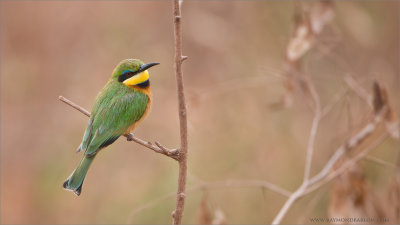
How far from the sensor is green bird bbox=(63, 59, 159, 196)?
2.42 m

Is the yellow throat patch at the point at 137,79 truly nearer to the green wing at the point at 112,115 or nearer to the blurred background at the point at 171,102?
the green wing at the point at 112,115

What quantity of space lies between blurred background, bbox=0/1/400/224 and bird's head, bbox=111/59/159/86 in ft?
2.32

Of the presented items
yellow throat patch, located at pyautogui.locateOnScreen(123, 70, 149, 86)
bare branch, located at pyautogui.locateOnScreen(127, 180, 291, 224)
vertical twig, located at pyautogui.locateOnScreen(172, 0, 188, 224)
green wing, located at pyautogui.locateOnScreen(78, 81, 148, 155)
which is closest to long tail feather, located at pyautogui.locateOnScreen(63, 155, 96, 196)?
green wing, located at pyautogui.locateOnScreen(78, 81, 148, 155)

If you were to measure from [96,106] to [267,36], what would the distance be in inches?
77.1

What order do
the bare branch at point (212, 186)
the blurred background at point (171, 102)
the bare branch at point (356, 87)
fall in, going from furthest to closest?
the blurred background at point (171, 102), the bare branch at point (356, 87), the bare branch at point (212, 186)

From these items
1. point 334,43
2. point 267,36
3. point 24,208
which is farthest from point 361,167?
point 24,208

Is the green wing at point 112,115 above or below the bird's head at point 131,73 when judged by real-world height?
below

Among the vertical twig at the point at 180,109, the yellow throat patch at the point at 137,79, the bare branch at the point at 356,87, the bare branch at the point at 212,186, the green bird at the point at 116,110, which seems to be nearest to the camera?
the vertical twig at the point at 180,109

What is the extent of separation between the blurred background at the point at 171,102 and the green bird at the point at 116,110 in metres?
0.71

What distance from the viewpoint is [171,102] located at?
434cm

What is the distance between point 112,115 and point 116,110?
0.05 m

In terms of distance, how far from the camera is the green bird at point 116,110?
2.42 m

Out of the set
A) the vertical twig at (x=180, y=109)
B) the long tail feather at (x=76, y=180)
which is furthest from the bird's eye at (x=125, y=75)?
the vertical twig at (x=180, y=109)

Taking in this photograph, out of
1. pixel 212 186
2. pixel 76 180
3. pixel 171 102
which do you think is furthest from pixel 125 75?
pixel 171 102
